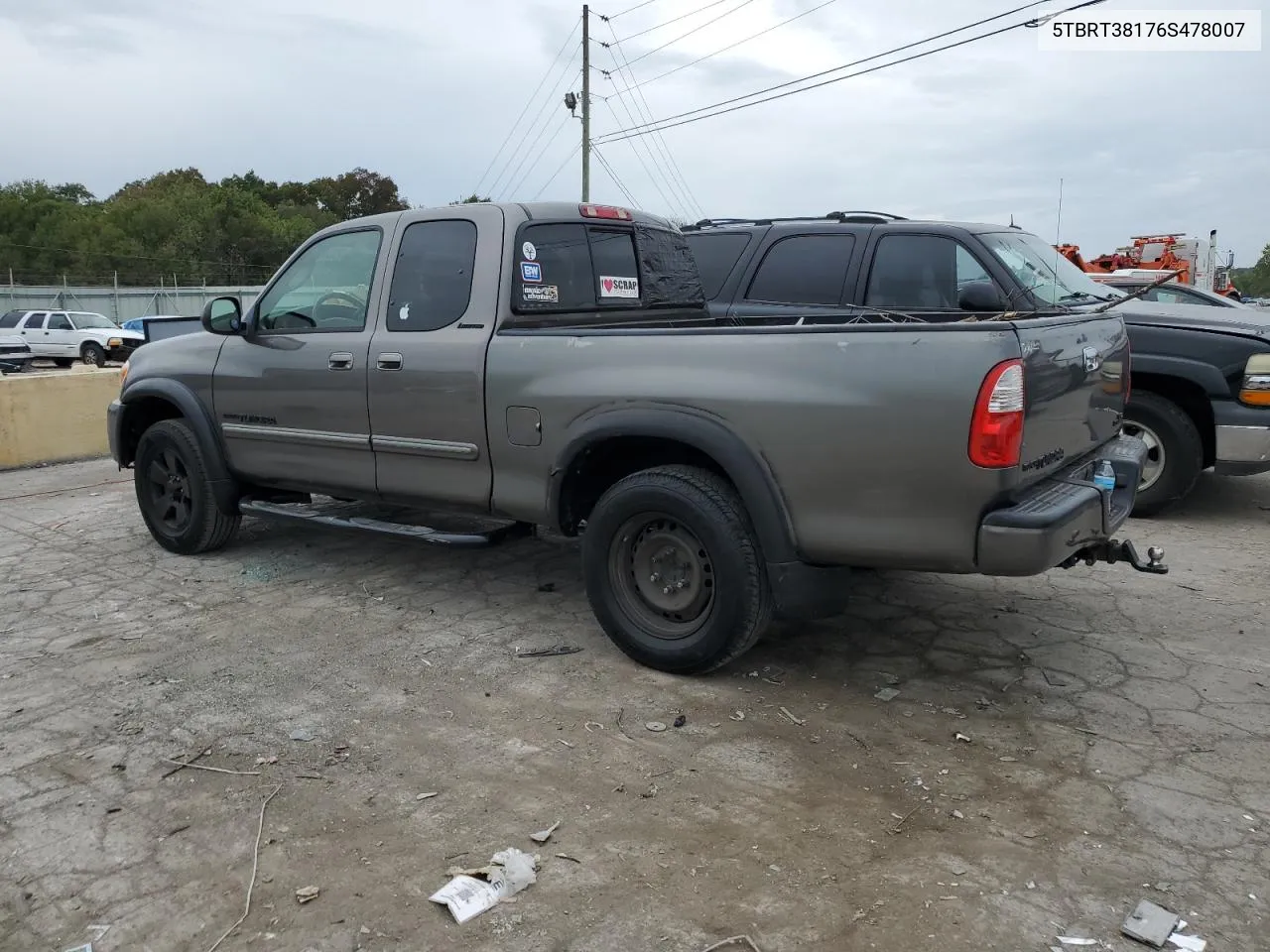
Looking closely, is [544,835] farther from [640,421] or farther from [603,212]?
[603,212]

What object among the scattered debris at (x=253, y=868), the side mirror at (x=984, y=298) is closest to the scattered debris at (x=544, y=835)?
the scattered debris at (x=253, y=868)

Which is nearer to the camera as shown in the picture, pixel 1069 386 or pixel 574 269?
pixel 1069 386

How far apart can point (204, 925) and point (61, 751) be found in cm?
137

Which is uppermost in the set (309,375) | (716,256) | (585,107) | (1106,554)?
(585,107)

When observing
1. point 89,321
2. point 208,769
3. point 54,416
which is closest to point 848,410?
point 208,769

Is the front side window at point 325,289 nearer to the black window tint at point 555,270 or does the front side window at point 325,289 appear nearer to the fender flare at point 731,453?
the black window tint at point 555,270

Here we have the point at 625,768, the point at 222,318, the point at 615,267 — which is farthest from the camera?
the point at 222,318

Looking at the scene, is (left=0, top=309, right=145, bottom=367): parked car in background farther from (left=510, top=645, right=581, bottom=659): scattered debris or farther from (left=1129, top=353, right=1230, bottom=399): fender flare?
(left=1129, top=353, right=1230, bottom=399): fender flare

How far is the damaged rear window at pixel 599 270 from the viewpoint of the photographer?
4684 mm

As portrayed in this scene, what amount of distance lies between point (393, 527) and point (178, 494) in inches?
74.9

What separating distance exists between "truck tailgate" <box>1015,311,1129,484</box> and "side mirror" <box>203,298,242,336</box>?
4243mm

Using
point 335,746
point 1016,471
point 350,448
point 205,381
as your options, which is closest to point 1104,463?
point 1016,471

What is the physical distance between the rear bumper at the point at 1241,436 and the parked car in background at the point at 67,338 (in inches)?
962

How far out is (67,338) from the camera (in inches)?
974
